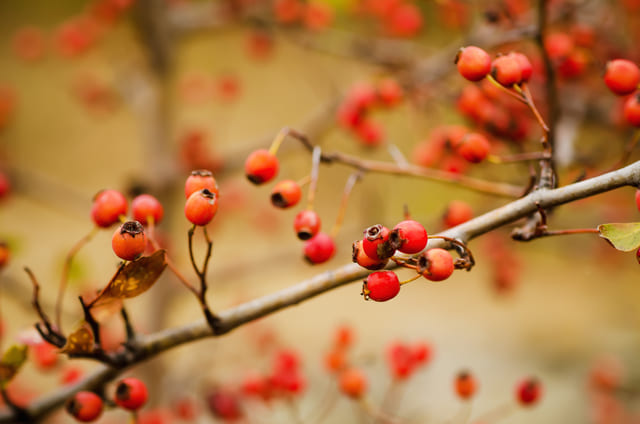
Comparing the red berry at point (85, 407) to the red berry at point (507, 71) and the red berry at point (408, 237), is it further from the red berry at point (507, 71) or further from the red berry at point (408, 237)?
the red berry at point (507, 71)

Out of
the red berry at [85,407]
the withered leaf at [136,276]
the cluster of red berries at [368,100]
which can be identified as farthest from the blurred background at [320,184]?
the withered leaf at [136,276]

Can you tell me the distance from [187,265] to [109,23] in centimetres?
112

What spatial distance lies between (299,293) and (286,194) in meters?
0.13

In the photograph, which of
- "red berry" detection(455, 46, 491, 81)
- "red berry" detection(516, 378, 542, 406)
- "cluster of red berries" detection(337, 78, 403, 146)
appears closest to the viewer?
"red berry" detection(455, 46, 491, 81)

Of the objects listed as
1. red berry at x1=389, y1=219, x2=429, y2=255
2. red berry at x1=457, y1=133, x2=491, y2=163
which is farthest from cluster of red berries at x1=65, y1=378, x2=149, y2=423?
red berry at x1=457, y1=133, x2=491, y2=163

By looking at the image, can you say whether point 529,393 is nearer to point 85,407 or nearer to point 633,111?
point 633,111

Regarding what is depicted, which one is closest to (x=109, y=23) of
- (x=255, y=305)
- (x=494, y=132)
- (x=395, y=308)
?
(x=494, y=132)

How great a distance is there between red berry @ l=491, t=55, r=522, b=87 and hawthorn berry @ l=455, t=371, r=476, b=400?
49 cm

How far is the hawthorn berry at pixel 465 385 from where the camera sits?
78 cm

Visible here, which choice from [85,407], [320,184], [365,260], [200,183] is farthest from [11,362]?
[320,184]

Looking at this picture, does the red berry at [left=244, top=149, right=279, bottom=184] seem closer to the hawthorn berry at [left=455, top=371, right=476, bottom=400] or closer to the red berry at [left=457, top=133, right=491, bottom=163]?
the red berry at [left=457, top=133, right=491, bottom=163]

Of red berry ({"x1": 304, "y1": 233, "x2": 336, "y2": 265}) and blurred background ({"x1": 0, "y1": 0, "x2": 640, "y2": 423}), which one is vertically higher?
red berry ({"x1": 304, "y1": 233, "x2": 336, "y2": 265})

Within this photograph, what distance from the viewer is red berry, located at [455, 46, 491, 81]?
1.56ft

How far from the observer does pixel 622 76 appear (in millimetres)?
496
